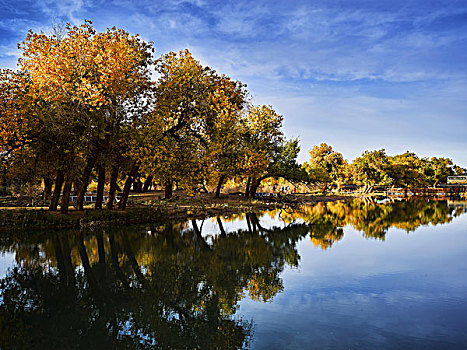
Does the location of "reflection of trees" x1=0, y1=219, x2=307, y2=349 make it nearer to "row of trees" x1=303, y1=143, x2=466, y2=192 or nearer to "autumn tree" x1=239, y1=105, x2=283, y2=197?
"autumn tree" x1=239, y1=105, x2=283, y2=197

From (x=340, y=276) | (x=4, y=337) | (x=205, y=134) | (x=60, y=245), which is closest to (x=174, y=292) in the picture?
(x=4, y=337)

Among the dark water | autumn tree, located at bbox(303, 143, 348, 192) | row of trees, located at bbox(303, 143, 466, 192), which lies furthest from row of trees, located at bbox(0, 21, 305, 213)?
autumn tree, located at bbox(303, 143, 348, 192)

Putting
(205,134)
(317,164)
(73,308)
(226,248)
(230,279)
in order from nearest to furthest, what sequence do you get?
(73,308), (230,279), (226,248), (205,134), (317,164)

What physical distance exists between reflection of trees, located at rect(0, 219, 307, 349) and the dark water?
49 millimetres

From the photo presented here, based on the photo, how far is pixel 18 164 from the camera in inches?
1342

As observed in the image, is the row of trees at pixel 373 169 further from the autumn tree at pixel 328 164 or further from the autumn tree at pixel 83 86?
the autumn tree at pixel 83 86

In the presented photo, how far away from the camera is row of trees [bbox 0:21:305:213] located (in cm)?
2684

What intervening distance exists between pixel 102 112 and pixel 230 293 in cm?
2086

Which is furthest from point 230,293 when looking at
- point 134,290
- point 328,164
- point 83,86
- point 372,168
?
point 328,164

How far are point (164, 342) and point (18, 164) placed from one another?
102 feet

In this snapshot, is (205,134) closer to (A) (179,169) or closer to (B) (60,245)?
(A) (179,169)

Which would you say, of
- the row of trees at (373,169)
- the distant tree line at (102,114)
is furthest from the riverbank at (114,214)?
the row of trees at (373,169)

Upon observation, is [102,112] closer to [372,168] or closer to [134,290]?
[134,290]

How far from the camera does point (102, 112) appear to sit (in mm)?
29125
